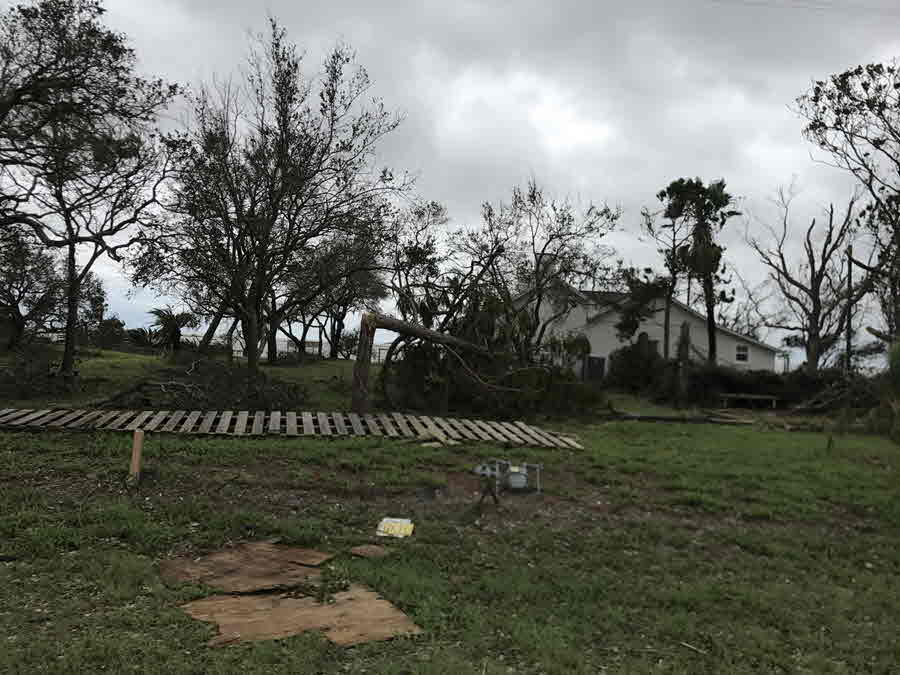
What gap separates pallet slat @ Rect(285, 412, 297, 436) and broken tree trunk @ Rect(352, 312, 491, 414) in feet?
5.68

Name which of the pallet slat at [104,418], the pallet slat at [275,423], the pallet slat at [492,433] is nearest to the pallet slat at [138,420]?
the pallet slat at [104,418]

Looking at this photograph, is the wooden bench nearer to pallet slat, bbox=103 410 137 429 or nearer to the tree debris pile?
the tree debris pile

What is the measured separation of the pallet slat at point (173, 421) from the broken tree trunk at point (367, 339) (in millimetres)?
3004

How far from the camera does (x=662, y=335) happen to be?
33094 millimetres

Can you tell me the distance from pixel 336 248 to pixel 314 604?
11.5 meters

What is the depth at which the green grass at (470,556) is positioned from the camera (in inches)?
135

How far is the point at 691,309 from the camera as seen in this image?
32969 millimetres

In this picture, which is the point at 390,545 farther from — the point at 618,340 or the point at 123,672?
the point at 618,340

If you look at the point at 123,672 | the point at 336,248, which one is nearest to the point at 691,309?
the point at 336,248

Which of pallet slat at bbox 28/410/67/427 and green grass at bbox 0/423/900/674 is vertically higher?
pallet slat at bbox 28/410/67/427

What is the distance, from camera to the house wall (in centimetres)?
3250

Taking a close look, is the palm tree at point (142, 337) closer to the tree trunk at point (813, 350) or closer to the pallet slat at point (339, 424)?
the pallet slat at point (339, 424)

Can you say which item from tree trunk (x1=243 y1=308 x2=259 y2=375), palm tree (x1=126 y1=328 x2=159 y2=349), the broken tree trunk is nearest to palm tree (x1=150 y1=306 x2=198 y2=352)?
palm tree (x1=126 y1=328 x2=159 y2=349)

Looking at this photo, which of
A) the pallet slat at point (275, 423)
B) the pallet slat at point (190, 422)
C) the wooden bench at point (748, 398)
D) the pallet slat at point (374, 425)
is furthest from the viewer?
the wooden bench at point (748, 398)
